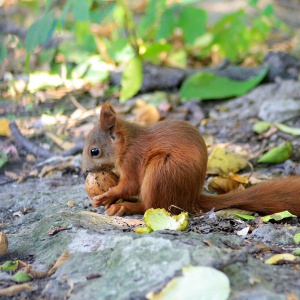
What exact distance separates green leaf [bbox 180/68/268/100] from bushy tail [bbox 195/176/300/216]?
2374 millimetres

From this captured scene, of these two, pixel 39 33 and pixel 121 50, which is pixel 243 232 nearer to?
pixel 39 33

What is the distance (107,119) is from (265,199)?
99 cm

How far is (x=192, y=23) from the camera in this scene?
5.52m

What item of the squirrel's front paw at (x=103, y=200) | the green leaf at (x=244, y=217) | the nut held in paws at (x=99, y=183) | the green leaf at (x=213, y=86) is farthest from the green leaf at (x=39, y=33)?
the green leaf at (x=244, y=217)

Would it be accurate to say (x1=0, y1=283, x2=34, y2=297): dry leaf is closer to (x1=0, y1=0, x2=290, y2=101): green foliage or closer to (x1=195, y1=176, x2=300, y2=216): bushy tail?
(x1=195, y1=176, x2=300, y2=216): bushy tail

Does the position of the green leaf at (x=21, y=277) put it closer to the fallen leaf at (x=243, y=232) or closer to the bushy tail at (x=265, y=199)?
the fallen leaf at (x=243, y=232)

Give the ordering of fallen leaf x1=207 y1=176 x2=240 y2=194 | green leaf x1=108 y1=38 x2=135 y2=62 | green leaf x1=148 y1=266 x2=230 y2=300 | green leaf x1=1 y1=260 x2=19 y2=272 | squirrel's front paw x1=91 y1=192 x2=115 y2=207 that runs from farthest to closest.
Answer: green leaf x1=108 y1=38 x2=135 y2=62, fallen leaf x1=207 y1=176 x2=240 y2=194, squirrel's front paw x1=91 y1=192 x2=115 y2=207, green leaf x1=1 y1=260 x2=19 y2=272, green leaf x1=148 y1=266 x2=230 y2=300

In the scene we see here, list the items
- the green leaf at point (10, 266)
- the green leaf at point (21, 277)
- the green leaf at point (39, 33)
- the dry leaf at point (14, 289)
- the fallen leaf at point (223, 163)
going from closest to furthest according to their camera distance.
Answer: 1. the dry leaf at point (14, 289)
2. the green leaf at point (21, 277)
3. the green leaf at point (10, 266)
4. the fallen leaf at point (223, 163)
5. the green leaf at point (39, 33)

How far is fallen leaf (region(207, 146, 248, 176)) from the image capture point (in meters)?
3.72

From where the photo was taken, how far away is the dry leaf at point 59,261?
2.20 metres

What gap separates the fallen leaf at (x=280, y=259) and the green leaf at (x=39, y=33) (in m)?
3.06

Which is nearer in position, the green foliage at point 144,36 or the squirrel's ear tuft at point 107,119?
the squirrel's ear tuft at point 107,119

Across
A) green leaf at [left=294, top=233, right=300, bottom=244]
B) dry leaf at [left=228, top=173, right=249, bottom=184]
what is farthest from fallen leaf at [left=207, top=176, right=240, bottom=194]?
green leaf at [left=294, top=233, right=300, bottom=244]

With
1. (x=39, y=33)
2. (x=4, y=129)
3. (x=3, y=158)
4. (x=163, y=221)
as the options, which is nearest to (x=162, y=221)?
(x=163, y=221)
